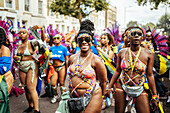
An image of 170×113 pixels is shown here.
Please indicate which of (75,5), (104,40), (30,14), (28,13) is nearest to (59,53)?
(104,40)

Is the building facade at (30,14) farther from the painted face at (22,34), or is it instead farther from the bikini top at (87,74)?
the bikini top at (87,74)

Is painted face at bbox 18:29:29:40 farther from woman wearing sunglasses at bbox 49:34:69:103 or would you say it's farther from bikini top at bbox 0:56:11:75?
woman wearing sunglasses at bbox 49:34:69:103

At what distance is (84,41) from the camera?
3.55 meters

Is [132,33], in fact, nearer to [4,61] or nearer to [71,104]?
[71,104]

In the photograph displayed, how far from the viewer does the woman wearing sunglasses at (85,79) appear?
10.8ft

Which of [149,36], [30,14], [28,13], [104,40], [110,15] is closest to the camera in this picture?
[104,40]

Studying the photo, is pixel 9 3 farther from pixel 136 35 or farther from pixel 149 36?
pixel 136 35

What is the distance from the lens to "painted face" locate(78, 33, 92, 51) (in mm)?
3543

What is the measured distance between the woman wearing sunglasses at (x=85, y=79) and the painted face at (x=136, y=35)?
805 mm

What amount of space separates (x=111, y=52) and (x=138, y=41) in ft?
8.38

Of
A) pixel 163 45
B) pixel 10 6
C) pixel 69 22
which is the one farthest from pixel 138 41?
pixel 69 22

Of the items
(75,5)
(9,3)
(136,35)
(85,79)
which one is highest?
(75,5)

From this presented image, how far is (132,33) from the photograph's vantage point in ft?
12.6

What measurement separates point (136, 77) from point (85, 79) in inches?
38.1
